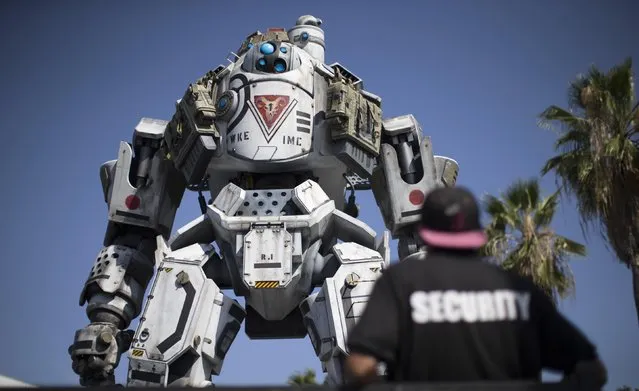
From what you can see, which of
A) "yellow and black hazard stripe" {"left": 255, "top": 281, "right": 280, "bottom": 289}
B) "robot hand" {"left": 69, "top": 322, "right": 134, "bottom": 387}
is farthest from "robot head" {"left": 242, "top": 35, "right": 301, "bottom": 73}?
"robot hand" {"left": 69, "top": 322, "right": 134, "bottom": 387}

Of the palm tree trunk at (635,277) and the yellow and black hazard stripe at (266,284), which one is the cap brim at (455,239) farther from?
the palm tree trunk at (635,277)

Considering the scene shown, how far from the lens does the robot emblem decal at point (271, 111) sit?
9508 millimetres

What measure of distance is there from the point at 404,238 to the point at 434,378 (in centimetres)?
778

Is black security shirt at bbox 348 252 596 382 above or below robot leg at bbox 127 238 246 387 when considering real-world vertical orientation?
above

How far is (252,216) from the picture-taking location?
30.5 feet

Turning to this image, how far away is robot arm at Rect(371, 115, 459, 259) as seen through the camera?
10117mm

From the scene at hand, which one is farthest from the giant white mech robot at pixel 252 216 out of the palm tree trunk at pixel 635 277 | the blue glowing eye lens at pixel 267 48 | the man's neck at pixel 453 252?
the man's neck at pixel 453 252

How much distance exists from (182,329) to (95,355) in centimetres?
125

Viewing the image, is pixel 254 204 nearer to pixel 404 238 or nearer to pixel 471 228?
pixel 404 238

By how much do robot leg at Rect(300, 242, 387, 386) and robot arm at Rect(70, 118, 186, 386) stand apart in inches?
87.2

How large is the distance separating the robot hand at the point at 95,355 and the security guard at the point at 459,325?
7376mm

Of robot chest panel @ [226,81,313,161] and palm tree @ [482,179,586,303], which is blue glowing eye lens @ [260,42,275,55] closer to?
robot chest panel @ [226,81,313,161]

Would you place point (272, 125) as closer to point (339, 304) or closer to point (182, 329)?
point (339, 304)

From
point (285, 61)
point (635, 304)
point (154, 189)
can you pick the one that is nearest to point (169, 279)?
point (154, 189)
